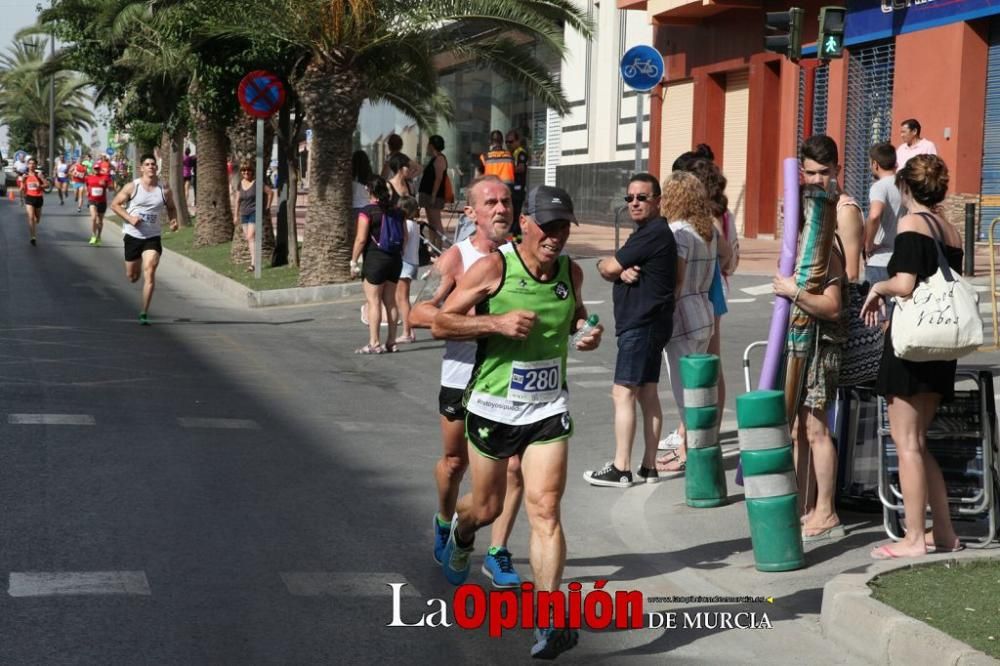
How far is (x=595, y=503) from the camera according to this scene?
8.41 m

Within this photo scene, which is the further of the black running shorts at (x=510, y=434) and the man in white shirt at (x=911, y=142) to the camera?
the man in white shirt at (x=911, y=142)

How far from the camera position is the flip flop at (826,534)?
734cm

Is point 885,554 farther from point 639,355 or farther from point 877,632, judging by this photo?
point 639,355

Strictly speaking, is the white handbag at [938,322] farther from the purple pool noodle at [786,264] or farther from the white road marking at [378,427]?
the white road marking at [378,427]

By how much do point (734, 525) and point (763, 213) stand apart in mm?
21040

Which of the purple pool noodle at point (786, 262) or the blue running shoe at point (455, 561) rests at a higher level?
the purple pool noodle at point (786, 262)

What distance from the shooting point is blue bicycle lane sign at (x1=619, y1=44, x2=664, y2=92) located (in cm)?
1697

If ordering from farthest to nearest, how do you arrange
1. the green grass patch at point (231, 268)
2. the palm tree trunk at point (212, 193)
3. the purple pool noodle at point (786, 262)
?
1. the palm tree trunk at point (212, 193)
2. the green grass patch at point (231, 268)
3. the purple pool noodle at point (786, 262)

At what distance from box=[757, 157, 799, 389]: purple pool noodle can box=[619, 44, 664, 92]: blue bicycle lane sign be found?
384 inches

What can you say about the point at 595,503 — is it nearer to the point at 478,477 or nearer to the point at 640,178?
the point at 640,178

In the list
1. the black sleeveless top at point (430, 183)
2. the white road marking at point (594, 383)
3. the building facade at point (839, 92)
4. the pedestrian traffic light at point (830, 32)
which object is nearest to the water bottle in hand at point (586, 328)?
the white road marking at point (594, 383)

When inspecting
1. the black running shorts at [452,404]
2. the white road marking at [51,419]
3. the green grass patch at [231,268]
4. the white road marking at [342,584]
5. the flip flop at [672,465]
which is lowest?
the flip flop at [672,465]

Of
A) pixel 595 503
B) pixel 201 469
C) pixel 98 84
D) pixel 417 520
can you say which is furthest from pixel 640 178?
pixel 98 84

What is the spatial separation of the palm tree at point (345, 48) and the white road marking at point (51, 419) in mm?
10322
